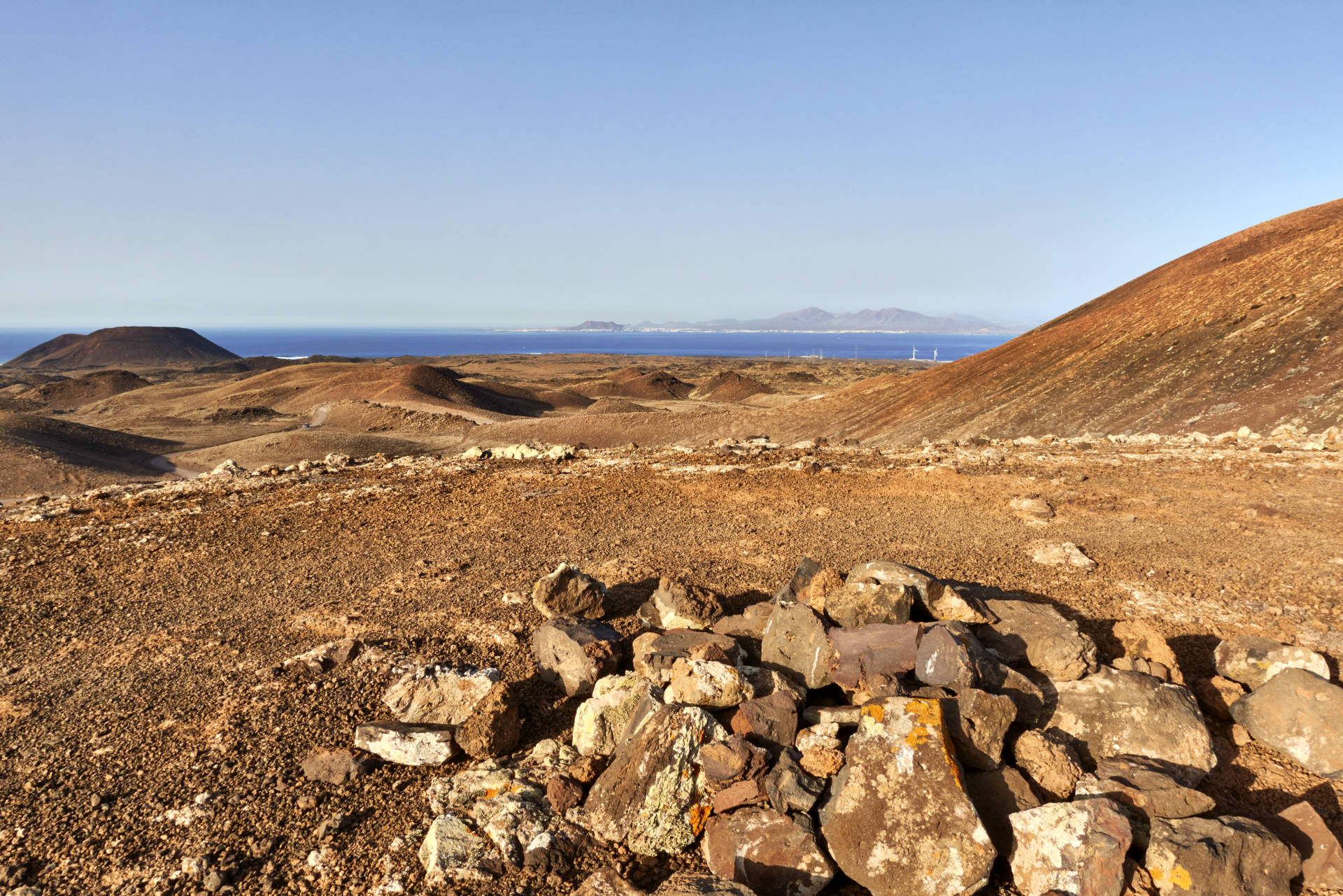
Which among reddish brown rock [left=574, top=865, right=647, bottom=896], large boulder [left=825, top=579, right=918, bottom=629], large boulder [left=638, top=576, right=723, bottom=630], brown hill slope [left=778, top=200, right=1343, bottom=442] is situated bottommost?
reddish brown rock [left=574, top=865, right=647, bottom=896]

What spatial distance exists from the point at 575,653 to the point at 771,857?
2288 mm

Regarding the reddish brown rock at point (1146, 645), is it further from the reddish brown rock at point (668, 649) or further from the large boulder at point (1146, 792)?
the reddish brown rock at point (668, 649)

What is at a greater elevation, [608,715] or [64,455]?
[608,715]

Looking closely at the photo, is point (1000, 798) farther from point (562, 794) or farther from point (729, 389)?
point (729, 389)

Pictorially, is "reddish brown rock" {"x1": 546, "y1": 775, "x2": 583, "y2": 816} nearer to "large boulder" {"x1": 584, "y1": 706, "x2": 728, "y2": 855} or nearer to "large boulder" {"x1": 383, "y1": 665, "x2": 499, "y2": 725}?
"large boulder" {"x1": 584, "y1": 706, "x2": 728, "y2": 855}

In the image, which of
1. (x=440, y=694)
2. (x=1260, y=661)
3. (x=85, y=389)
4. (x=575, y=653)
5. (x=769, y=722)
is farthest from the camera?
(x=85, y=389)

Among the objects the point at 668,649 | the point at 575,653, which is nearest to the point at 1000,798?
the point at 668,649

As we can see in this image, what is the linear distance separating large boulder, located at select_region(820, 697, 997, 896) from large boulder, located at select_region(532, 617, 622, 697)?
2.08 m

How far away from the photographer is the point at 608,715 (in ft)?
15.5

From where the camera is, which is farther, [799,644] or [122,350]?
[122,350]

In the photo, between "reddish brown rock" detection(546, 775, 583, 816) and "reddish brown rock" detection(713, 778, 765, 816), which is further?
"reddish brown rock" detection(546, 775, 583, 816)

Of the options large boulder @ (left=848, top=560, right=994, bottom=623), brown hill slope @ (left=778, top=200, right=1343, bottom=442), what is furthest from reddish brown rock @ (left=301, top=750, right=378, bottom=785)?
brown hill slope @ (left=778, top=200, right=1343, bottom=442)

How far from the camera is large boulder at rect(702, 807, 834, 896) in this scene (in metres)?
3.73

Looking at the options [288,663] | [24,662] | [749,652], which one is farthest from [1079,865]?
[24,662]
